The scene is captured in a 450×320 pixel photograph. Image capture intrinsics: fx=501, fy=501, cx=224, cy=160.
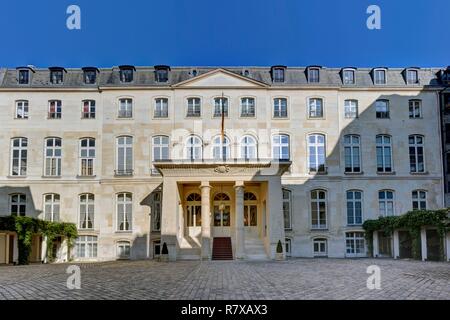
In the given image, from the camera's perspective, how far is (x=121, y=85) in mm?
35875

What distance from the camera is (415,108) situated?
3647 centimetres

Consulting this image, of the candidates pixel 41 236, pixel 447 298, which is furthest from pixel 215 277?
pixel 41 236

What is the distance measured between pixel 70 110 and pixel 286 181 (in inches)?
634

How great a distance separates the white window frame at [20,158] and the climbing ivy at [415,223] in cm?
2413

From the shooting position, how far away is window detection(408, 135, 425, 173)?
117 feet

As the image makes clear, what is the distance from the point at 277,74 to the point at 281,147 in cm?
563

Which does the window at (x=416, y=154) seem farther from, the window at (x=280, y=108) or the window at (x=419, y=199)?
the window at (x=280, y=108)

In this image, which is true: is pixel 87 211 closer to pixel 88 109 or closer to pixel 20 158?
pixel 20 158

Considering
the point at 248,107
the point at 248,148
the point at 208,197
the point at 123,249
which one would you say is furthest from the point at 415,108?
the point at 123,249

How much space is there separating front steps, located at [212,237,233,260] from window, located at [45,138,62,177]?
12225mm

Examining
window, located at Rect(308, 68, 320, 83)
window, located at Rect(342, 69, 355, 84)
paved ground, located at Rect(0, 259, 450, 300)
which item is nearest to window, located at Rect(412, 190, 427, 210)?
window, located at Rect(342, 69, 355, 84)

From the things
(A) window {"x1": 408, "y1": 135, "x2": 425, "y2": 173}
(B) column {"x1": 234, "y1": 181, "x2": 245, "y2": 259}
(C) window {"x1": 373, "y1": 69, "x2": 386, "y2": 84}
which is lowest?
(B) column {"x1": 234, "y1": 181, "x2": 245, "y2": 259}

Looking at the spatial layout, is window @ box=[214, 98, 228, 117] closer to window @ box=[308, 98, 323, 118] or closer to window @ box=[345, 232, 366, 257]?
window @ box=[308, 98, 323, 118]

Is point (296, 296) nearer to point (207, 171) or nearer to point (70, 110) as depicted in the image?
point (207, 171)
